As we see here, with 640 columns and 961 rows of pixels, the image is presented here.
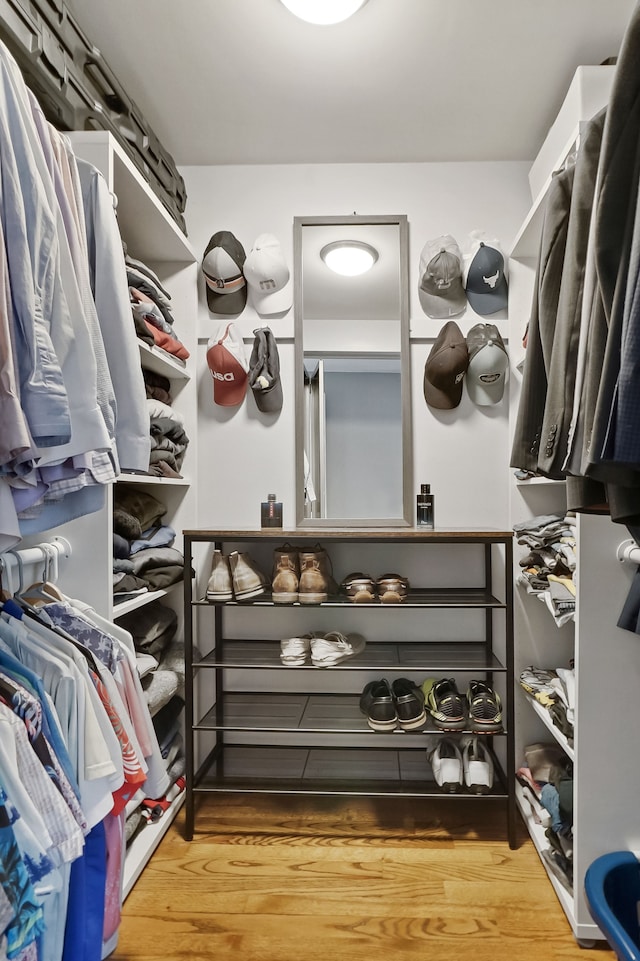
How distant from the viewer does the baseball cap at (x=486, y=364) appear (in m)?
2.19

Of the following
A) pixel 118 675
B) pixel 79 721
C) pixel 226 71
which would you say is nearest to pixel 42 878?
pixel 79 721

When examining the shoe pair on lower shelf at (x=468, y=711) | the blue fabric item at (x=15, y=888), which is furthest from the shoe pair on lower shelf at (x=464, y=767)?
the blue fabric item at (x=15, y=888)

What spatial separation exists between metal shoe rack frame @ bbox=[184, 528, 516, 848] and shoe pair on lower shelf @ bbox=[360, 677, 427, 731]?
34 mm

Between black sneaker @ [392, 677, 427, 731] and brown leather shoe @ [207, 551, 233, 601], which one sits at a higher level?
brown leather shoe @ [207, 551, 233, 601]

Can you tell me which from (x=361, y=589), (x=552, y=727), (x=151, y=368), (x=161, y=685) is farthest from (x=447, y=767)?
(x=151, y=368)

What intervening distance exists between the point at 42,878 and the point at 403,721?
130 cm

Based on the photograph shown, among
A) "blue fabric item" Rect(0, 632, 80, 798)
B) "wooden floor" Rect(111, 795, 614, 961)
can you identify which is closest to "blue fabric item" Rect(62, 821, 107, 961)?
"blue fabric item" Rect(0, 632, 80, 798)

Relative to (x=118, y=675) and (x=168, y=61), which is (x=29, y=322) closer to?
(x=118, y=675)

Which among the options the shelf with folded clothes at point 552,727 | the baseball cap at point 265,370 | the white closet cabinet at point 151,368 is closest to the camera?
the white closet cabinet at point 151,368

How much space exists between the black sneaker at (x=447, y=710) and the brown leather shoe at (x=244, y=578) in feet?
2.26

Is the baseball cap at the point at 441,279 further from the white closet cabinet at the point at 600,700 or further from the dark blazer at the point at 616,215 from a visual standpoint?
the dark blazer at the point at 616,215

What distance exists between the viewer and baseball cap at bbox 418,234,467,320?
2.21 metres

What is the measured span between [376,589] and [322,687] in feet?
1.76

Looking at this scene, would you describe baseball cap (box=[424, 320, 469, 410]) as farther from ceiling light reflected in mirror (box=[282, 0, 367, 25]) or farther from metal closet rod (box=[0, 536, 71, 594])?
metal closet rod (box=[0, 536, 71, 594])
